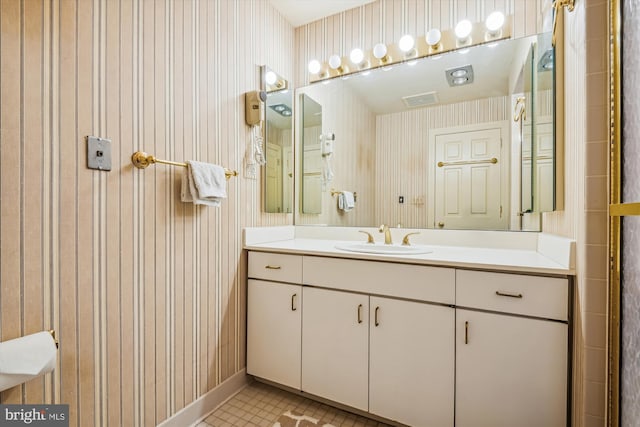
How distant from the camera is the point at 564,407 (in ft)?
3.49

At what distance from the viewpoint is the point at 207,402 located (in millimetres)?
1524

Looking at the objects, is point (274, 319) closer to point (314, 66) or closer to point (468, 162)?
point (468, 162)

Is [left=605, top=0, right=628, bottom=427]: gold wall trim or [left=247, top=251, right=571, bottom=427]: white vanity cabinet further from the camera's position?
[left=247, top=251, right=571, bottom=427]: white vanity cabinet

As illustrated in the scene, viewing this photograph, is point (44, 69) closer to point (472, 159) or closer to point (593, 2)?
point (593, 2)

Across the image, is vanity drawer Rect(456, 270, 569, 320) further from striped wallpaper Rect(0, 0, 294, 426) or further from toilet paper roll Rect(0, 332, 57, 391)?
toilet paper roll Rect(0, 332, 57, 391)

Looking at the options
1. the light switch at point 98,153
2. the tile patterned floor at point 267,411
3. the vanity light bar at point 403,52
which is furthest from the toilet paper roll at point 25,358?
the vanity light bar at point 403,52

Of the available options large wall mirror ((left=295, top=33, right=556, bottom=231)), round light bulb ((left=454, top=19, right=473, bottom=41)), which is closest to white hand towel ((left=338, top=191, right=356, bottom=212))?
large wall mirror ((left=295, top=33, right=556, bottom=231))

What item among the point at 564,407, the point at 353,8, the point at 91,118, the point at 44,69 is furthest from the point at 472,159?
the point at 44,69

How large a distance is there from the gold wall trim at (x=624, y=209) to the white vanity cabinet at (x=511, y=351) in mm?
319

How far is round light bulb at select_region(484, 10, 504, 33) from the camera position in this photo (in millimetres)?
1645

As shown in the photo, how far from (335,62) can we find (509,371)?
1.97m

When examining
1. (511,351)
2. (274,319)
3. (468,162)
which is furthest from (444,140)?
(274,319)

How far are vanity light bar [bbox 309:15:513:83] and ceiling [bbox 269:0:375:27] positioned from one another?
303 mm

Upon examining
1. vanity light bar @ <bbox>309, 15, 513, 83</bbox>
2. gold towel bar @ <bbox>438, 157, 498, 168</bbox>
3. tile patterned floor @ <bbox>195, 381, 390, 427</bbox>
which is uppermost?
vanity light bar @ <bbox>309, 15, 513, 83</bbox>
